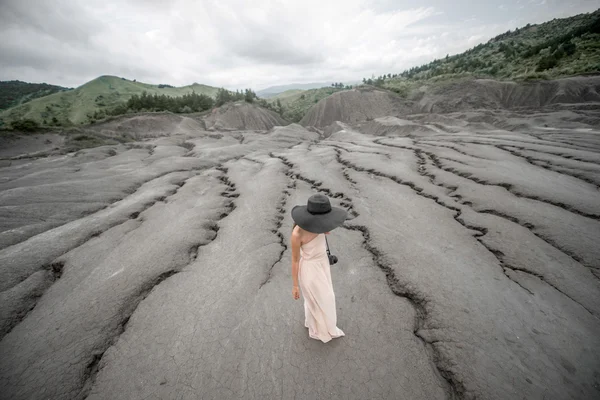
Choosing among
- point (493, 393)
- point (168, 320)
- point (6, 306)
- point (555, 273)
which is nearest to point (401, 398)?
point (493, 393)

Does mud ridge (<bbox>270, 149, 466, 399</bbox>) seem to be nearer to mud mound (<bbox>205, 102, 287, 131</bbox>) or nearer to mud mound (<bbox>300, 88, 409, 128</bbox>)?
mud mound (<bbox>205, 102, 287, 131</bbox>)

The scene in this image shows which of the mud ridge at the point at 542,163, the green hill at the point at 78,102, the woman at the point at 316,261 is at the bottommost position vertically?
the mud ridge at the point at 542,163

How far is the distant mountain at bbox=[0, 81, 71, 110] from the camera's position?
63031 millimetres

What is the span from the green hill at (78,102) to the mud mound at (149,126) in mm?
23923

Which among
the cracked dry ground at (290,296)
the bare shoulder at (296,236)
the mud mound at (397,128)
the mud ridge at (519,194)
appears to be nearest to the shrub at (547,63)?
the mud mound at (397,128)

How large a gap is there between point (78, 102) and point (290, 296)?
78.2 meters

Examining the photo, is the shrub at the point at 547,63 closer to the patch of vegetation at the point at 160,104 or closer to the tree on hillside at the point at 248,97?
the tree on hillside at the point at 248,97

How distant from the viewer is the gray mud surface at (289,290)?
226 cm

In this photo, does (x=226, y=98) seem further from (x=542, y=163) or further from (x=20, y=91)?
(x=20, y=91)

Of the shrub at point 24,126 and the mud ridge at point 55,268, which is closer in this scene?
the mud ridge at point 55,268

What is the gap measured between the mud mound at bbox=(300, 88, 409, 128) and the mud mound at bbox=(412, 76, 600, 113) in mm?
2848

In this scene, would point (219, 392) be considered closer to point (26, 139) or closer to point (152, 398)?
point (152, 398)

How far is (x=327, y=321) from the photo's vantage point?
98.4 inches

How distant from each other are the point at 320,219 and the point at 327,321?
1.12 metres
